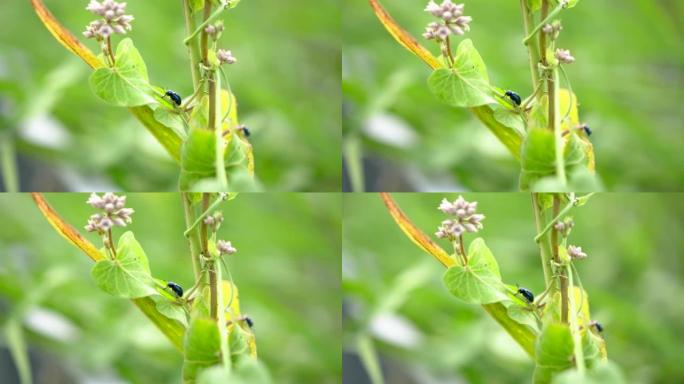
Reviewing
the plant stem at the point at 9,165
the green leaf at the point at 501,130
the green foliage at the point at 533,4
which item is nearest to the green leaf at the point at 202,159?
the plant stem at the point at 9,165

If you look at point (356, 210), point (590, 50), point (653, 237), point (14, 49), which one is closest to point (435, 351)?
point (356, 210)

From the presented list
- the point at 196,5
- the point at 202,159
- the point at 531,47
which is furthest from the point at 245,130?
the point at 531,47

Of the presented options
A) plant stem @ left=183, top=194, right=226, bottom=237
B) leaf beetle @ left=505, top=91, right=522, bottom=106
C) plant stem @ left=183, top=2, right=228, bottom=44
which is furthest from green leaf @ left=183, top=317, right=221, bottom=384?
leaf beetle @ left=505, top=91, right=522, bottom=106

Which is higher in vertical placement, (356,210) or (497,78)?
(497,78)

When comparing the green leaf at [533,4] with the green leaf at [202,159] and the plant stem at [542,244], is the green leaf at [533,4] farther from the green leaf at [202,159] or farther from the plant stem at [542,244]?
the green leaf at [202,159]

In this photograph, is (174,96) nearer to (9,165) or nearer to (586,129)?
(9,165)

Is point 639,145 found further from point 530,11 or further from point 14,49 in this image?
point 14,49
